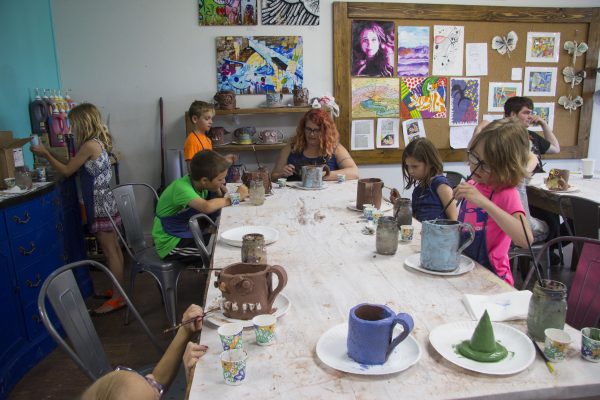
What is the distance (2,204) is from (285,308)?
1.75 meters

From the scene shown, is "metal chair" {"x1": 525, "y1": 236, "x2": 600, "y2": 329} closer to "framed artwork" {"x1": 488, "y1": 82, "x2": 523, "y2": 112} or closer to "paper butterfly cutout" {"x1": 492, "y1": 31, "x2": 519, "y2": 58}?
"framed artwork" {"x1": 488, "y1": 82, "x2": 523, "y2": 112}

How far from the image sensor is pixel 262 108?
4.05 meters

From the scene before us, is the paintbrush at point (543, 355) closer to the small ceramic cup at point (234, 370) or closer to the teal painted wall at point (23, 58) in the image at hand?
the small ceramic cup at point (234, 370)

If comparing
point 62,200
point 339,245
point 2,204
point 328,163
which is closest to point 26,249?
point 2,204

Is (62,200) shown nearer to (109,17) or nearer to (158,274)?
(158,274)

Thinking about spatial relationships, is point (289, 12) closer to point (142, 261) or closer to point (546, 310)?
point (142, 261)

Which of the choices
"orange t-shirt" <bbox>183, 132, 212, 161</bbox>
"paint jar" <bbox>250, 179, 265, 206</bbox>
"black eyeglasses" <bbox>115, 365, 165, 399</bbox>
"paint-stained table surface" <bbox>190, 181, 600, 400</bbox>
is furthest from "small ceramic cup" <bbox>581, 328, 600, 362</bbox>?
"orange t-shirt" <bbox>183, 132, 212, 161</bbox>

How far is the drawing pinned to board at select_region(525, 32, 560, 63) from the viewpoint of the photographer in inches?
175

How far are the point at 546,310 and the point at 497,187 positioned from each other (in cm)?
78

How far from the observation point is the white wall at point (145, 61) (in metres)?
4.00

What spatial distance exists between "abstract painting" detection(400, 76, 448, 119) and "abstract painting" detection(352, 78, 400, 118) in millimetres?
91

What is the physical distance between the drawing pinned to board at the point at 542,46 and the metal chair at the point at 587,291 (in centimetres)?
361

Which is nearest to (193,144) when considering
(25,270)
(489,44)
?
(25,270)

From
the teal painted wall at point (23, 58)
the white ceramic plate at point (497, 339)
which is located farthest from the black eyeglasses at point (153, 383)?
the teal painted wall at point (23, 58)
